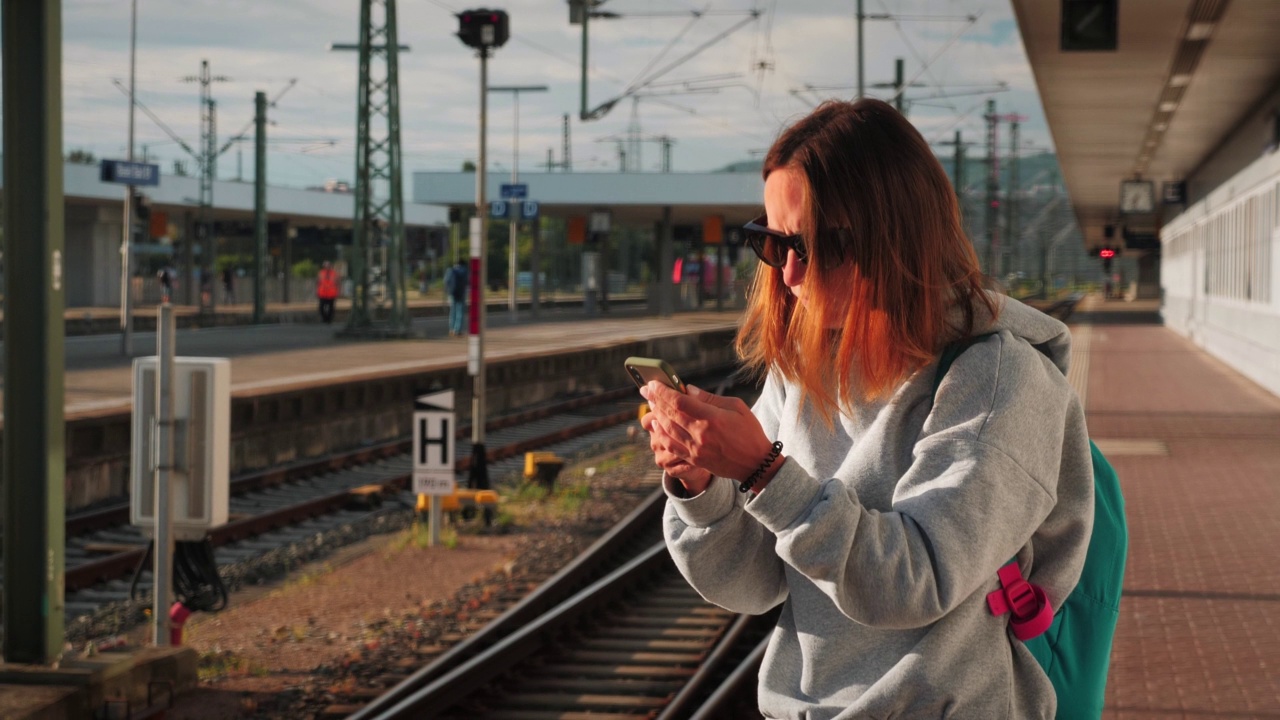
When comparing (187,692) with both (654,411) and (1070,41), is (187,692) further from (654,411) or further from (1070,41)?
(1070,41)

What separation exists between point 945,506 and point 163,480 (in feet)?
19.3

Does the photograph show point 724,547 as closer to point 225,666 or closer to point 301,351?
point 225,666

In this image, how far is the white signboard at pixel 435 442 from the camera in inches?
444

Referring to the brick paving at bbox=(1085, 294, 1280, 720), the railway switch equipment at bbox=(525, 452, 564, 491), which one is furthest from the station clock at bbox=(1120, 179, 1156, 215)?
the railway switch equipment at bbox=(525, 452, 564, 491)

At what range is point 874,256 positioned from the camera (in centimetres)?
193

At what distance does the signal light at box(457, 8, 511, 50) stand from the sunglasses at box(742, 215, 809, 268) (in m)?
11.1

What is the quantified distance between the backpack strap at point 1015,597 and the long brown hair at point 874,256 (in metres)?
0.02

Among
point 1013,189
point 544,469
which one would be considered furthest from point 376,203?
point 1013,189

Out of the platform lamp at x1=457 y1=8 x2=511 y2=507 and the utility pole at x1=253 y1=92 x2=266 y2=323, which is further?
the utility pole at x1=253 y1=92 x2=266 y2=323

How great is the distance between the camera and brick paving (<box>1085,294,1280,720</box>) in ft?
20.6

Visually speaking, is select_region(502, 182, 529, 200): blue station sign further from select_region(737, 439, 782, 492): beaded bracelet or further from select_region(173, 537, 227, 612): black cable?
select_region(737, 439, 782, 492): beaded bracelet

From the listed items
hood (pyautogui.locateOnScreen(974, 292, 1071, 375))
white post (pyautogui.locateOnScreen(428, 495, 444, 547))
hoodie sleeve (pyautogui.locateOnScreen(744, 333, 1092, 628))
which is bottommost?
white post (pyautogui.locateOnScreen(428, 495, 444, 547))

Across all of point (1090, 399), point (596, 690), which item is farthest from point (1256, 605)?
point (1090, 399)

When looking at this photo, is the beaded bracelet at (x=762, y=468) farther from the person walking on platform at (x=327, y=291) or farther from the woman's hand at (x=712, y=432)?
the person walking on platform at (x=327, y=291)
